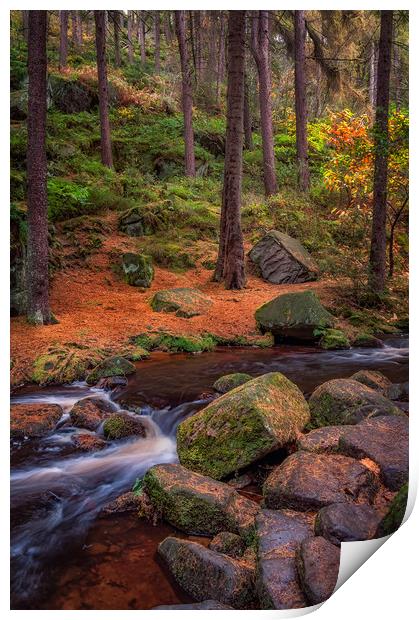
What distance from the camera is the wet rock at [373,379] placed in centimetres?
383

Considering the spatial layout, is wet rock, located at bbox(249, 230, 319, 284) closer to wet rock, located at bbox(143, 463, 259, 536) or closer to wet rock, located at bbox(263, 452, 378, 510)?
wet rock, located at bbox(263, 452, 378, 510)

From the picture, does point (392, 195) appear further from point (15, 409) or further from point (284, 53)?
point (284, 53)

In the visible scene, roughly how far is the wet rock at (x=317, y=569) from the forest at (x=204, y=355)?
1 cm

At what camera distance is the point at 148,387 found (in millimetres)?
3924

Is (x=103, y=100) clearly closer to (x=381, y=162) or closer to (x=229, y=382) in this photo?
(x=381, y=162)

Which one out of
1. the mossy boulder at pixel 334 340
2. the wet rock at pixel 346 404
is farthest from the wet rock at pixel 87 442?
the mossy boulder at pixel 334 340

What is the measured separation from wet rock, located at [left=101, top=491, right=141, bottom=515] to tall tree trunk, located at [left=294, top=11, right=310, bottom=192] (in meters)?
7.52

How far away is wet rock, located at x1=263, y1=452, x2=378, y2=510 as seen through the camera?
95.4 inches

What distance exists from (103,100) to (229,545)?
26.0 ft

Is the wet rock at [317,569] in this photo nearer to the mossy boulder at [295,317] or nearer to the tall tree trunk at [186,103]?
the mossy boulder at [295,317]

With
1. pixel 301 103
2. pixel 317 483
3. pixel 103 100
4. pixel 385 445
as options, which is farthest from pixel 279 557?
pixel 301 103

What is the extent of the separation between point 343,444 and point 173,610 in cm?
133

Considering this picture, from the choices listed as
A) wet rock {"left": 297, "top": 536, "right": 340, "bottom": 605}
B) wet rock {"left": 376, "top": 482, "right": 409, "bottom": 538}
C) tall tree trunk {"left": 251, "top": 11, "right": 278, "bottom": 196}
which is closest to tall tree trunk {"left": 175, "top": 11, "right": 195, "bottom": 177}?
tall tree trunk {"left": 251, "top": 11, "right": 278, "bottom": 196}
